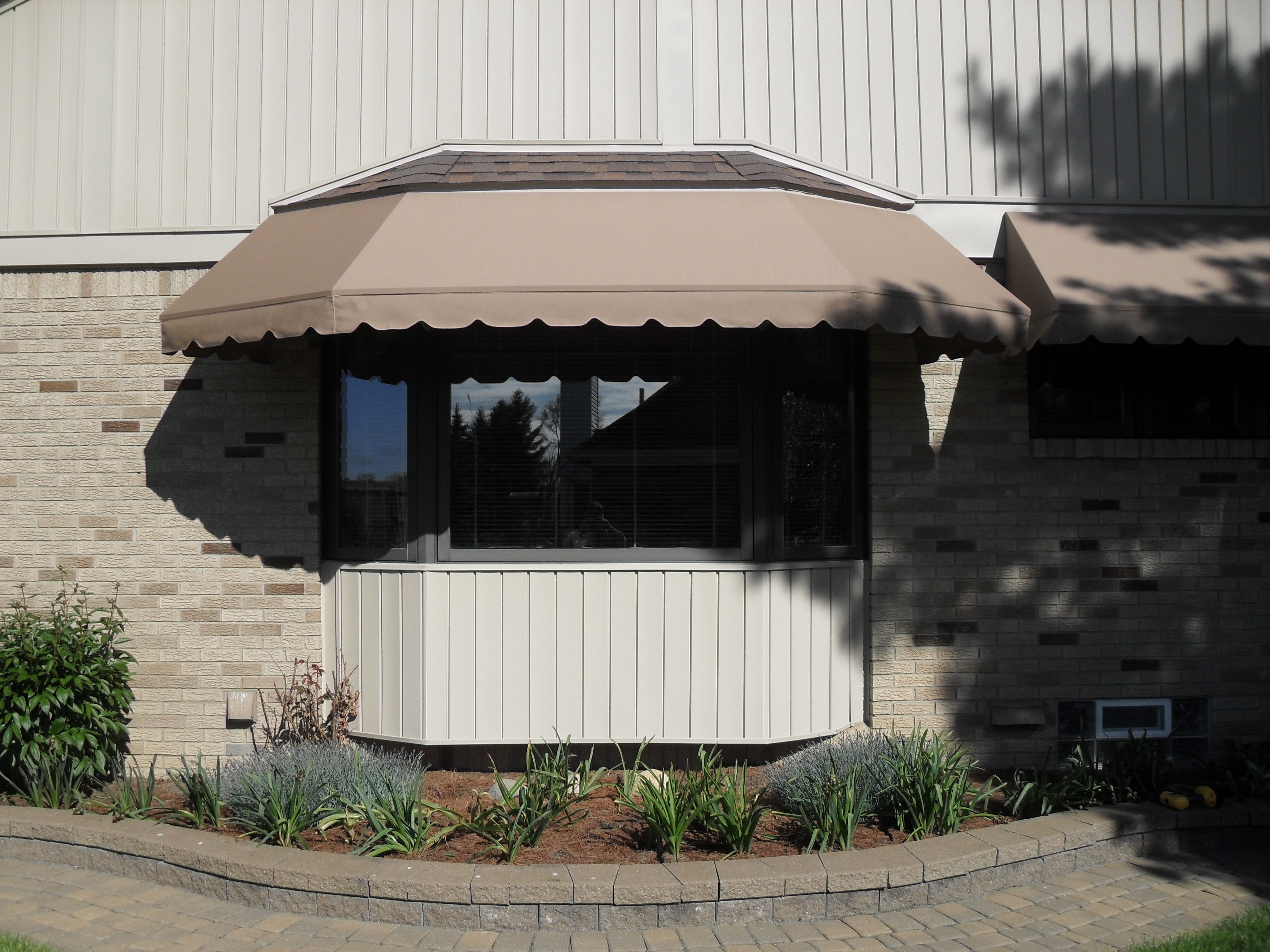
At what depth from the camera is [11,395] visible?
271 inches

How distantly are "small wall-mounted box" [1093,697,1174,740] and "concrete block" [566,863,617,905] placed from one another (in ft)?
12.6

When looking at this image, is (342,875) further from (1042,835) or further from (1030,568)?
(1030,568)

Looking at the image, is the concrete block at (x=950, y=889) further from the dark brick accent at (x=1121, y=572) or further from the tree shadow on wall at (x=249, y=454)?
the tree shadow on wall at (x=249, y=454)

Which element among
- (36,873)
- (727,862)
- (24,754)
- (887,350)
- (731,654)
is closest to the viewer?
(727,862)

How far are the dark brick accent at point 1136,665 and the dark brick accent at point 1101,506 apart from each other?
0.99 m

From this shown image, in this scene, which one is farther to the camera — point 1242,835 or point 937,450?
point 937,450

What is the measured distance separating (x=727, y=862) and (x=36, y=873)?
137 inches

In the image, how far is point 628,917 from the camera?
455 cm

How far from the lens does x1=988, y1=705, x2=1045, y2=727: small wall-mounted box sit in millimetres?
6742

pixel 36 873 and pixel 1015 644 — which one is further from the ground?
pixel 1015 644

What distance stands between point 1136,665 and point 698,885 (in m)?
3.90

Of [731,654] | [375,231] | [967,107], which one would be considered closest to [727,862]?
[731,654]

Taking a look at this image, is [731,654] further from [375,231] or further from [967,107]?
[967,107]

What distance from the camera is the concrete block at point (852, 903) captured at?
468 cm
